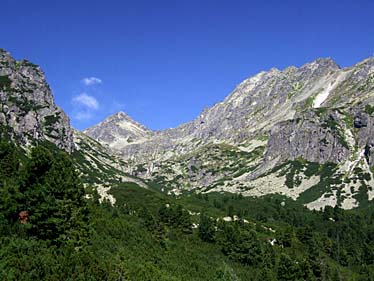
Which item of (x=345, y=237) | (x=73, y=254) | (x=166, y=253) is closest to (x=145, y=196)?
(x=345, y=237)

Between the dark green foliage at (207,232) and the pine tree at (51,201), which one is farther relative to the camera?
the dark green foliage at (207,232)

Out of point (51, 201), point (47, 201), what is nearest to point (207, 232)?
point (51, 201)

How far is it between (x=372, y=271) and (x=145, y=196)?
9855 centimetres

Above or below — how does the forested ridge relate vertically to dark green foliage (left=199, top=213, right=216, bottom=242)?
below

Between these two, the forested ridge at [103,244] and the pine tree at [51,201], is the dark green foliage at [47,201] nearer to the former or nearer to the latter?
the pine tree at [51,201]

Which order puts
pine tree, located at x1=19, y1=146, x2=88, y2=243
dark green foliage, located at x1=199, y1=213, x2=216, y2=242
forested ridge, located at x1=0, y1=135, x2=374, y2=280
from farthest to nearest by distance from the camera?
dark green foliage, located at x1=199, y1=213, x2=216, y2=242, pine tree, located at x1=19, y1=146, x2=88, y2=243, forested ridge, located at x1=0, y1=135, x2=374, y2=280

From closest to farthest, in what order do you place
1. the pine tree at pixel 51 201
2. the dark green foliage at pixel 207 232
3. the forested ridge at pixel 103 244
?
the forested ridge at pixel 103 244 < the pine tree at pixel 51 201 < the dark green foliage at pixel 207 232

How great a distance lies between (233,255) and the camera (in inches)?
4304

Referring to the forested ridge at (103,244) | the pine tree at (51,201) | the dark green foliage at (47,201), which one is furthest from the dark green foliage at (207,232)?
the dark green foliage at (47,201)

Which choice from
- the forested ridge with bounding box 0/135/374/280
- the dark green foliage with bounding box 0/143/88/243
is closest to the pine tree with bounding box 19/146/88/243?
the dark green foliage with bounding box 0/143/88/243

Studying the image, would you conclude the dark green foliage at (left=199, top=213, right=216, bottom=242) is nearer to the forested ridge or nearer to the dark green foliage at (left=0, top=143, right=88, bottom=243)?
the forested ridge

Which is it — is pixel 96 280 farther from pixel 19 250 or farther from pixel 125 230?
pixel 125 230

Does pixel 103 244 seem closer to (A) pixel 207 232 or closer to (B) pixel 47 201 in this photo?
(B) pixel 47 201

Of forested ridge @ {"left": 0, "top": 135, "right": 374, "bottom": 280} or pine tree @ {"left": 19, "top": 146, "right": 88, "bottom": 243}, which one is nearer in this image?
forested ridge @ {"left": 0, "top": 135, "right": 374, "bottom": 280}
